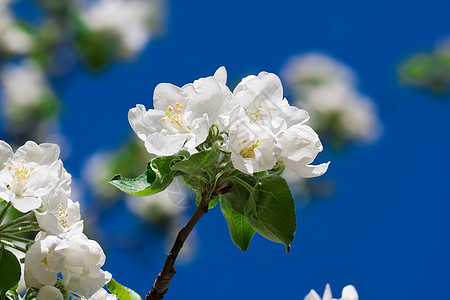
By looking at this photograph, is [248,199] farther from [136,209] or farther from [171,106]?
[136,209]

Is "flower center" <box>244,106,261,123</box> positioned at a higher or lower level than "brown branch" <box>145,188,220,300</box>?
higher

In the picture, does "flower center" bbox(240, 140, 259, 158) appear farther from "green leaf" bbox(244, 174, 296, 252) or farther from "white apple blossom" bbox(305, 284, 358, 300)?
"white apple blossom" bbox(305, 284, 358, 300)

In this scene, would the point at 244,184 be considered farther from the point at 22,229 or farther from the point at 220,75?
the point at 22,229

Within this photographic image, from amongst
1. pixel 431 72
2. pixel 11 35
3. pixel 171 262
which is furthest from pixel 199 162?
pixel 431 72

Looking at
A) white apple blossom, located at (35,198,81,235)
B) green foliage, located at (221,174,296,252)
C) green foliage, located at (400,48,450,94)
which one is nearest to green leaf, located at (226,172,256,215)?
green foliage, located at (221,174,296,252)

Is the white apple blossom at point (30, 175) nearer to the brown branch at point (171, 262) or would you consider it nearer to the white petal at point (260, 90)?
the brown branch at point (171, 262)

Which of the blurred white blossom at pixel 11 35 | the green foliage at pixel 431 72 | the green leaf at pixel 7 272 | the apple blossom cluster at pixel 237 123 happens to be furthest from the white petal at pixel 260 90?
the green foliage at pixel 431 72

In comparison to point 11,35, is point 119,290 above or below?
below
